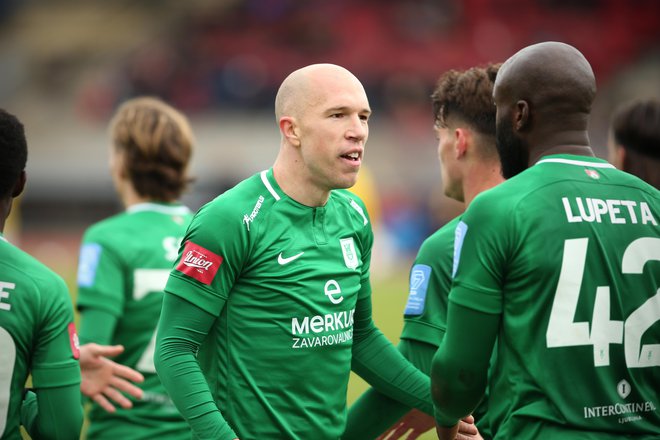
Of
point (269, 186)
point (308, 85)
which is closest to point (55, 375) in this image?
point (269, 186)

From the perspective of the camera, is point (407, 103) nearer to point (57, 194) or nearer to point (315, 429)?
point (57, 194)

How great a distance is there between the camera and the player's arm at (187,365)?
3.54m

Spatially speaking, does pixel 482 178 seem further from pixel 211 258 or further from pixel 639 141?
pixel 211 258

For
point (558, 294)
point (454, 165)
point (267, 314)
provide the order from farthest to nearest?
1. point (454, 165)
2. point (267, 314)
3. point (558, 294)

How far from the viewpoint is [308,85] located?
4000 mm

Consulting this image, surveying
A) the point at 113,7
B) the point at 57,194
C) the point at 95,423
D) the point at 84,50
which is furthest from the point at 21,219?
the point at 95,423

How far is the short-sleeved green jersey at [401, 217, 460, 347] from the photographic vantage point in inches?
162

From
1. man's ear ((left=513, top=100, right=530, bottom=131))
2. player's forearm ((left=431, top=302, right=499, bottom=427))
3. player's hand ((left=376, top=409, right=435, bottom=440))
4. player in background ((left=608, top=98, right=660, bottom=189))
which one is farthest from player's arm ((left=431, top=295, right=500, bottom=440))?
player in background ((left=608, top=98, right=660, bottom=189))

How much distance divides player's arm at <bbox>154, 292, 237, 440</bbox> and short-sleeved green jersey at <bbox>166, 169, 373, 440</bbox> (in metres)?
0.07

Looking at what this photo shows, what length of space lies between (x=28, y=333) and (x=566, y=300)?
184 cm

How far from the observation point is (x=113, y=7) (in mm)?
34594

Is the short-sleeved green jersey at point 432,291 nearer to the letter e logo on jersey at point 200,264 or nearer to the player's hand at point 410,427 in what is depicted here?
the player's hand at point 410,427

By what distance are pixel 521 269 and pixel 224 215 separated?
119 centimetres

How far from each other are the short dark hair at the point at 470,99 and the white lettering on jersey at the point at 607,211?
3.79ft
